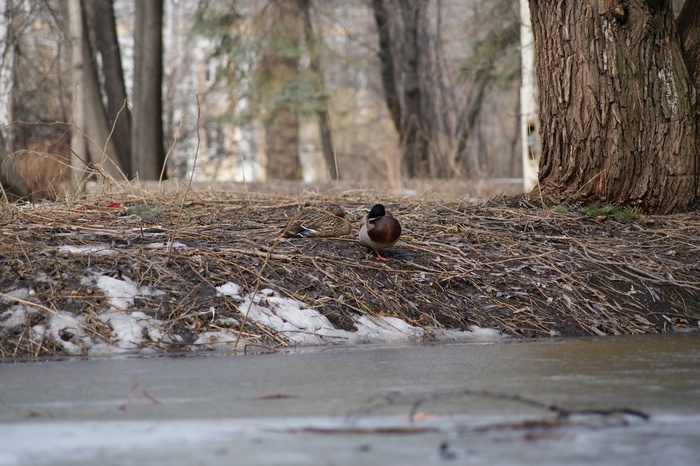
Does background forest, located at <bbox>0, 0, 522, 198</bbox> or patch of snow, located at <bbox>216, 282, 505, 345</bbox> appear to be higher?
background forest, located at <bbox>0, 0, 522, 198</bbox>

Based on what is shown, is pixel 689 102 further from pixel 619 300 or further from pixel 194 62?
pixel 194 62

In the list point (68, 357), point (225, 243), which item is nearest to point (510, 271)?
point (225, 243)

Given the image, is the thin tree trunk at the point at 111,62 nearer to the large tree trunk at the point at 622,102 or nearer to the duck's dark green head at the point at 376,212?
the large tree trunk at the point at 622,102

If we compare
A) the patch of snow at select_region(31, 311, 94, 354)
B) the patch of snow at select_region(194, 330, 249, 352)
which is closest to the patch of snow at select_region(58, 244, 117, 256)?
the patch of snow at select_region(31, 311, 94, 354)

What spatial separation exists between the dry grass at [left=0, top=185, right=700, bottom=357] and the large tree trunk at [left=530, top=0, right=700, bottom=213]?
43 centimetres

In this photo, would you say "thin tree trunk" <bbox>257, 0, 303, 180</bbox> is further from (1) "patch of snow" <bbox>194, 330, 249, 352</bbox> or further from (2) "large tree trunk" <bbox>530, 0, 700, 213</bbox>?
(1) "patch of snow" <bbox>194, 330, 249, 352</bbox>

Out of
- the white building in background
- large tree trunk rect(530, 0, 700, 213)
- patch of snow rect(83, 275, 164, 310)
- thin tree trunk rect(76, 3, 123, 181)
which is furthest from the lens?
thin tree trunk rect(76, 3, 123, 181)

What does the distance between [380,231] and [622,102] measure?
2.62 metres

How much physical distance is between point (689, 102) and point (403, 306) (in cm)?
347

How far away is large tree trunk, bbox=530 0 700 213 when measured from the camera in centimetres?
568

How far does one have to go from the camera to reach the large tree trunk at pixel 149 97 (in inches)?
488

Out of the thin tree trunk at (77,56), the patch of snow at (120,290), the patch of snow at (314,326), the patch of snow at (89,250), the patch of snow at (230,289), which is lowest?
the patch of snow at (314,326)

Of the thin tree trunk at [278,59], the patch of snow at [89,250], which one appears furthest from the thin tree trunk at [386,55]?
the patch of snow at [89,250]

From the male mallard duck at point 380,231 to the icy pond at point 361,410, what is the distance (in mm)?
1375
